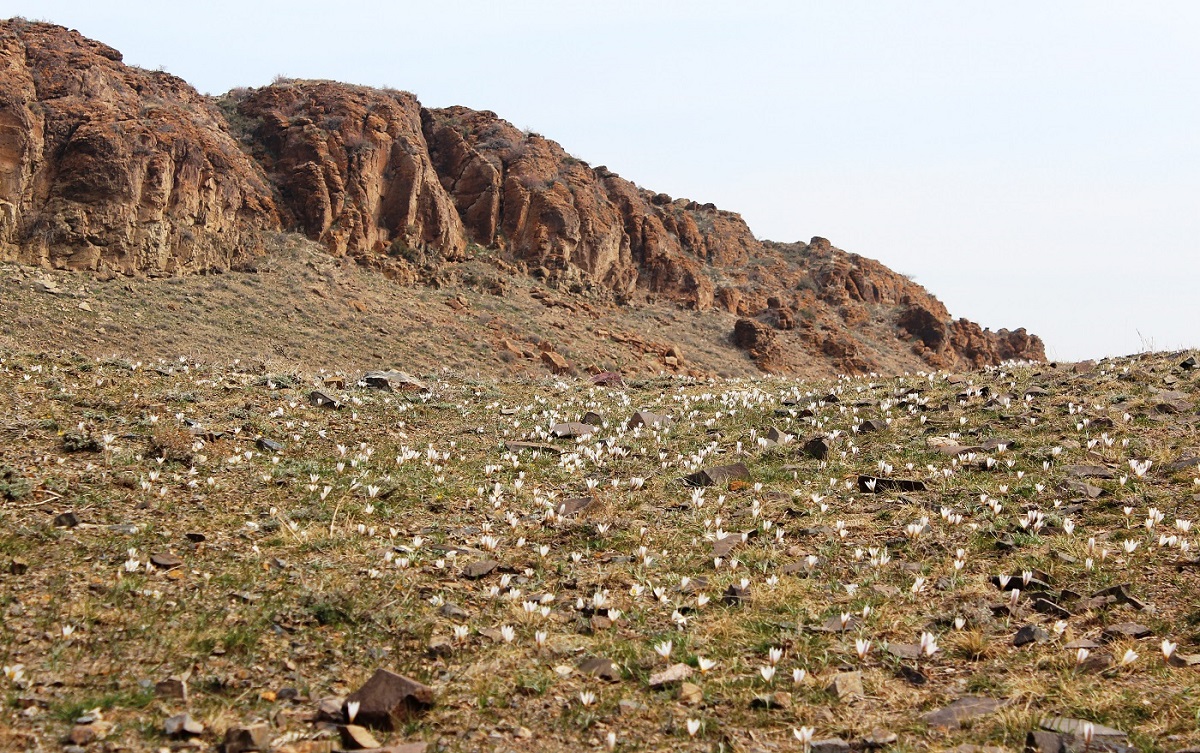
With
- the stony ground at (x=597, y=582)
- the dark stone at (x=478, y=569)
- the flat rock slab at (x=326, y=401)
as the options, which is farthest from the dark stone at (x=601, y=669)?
the flat rock slab at (x=326, y=401)

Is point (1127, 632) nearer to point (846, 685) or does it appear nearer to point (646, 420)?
point (846, 685)

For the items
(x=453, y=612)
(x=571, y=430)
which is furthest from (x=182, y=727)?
(x=571, y=430)

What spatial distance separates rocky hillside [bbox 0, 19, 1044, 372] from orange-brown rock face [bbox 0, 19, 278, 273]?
3.0 inches

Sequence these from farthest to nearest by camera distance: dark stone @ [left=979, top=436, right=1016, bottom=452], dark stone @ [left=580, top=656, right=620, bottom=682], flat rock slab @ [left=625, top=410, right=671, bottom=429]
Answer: flat rock slab @ [left=625, top=410, right=671, bottom=429] < dark stone @ [left=979, top=436, right=1016, bottom=452] < dark stone @ [left=580, top=656, right=620, bottom=682]

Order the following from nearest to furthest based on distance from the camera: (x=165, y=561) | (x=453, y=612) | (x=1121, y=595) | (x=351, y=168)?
(x=1121, y=595) < (x=453, y=612) < (x=165, y=561) < (x=351, y=168)

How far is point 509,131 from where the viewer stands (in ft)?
176

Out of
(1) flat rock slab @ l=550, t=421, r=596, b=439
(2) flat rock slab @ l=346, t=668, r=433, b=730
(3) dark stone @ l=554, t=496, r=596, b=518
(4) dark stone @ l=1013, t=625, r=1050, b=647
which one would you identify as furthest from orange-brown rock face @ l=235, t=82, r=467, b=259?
(4) dark stone @ l=1013, t=625, r=1050, b=647

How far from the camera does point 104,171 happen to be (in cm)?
3094

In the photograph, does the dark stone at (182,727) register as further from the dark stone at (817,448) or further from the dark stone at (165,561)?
the dark stone at (817,448)

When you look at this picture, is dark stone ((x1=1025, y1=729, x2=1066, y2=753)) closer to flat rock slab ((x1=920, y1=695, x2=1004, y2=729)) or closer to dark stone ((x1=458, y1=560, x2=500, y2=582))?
flat rock slab ((x1=920, y1=695, x2=1004, y2=729))

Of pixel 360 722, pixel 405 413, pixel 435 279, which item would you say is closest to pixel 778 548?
pixel 360 722

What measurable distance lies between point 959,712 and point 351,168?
43867 millimetres

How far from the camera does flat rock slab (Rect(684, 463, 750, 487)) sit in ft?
32.1

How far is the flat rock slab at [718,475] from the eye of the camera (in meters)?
9.77
